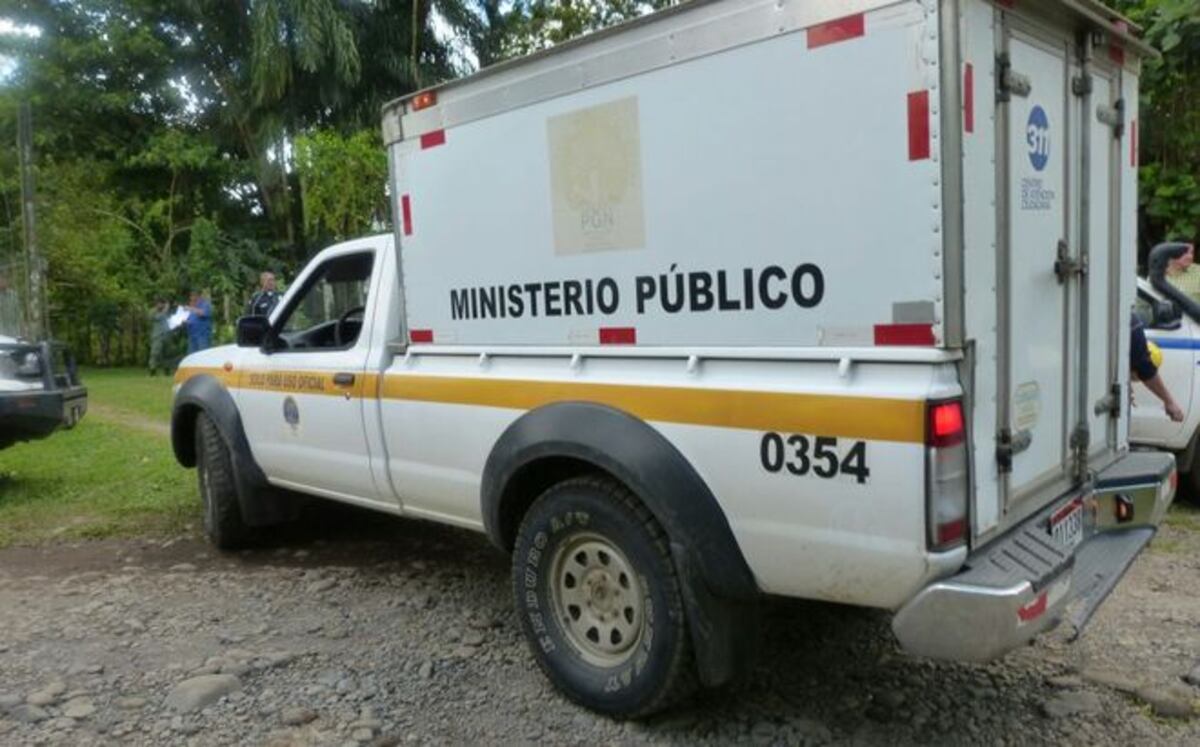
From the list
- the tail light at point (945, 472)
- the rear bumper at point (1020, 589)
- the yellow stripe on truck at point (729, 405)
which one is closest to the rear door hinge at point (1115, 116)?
the rear bumper at point (1020, 589)

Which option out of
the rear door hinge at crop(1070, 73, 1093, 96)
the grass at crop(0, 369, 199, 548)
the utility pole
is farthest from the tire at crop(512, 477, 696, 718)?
the utility pole

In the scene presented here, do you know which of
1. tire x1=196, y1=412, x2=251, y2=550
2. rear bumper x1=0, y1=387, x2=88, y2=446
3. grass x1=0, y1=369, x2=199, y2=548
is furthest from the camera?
rear bumper x1=0, y1=387, x2=88, y2=446

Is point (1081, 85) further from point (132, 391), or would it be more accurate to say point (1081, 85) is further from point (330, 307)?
point (132, 391)

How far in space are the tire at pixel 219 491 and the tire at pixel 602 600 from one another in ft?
8.63

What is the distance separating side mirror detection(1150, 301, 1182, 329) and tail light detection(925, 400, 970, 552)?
4226mm

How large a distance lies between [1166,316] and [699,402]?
442 cm

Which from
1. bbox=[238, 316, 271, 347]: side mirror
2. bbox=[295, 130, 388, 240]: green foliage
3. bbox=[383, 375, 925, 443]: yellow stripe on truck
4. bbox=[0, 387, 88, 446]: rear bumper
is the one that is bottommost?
bbox=[0, 387, 88, 446]: rear bumper

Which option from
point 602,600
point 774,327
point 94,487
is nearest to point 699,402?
point 774,327

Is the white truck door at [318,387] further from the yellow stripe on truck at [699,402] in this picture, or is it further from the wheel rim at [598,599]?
the wheel rim at [598,599]

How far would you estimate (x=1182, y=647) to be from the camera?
13.4 feet

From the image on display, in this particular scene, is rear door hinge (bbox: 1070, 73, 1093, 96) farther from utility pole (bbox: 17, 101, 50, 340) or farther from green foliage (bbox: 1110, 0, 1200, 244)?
utility pole (bbox: 17, 101, 50, 340)

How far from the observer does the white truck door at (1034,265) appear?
122 inches

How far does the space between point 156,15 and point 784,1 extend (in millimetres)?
21107

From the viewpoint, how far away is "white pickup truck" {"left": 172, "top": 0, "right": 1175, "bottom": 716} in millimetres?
2791
